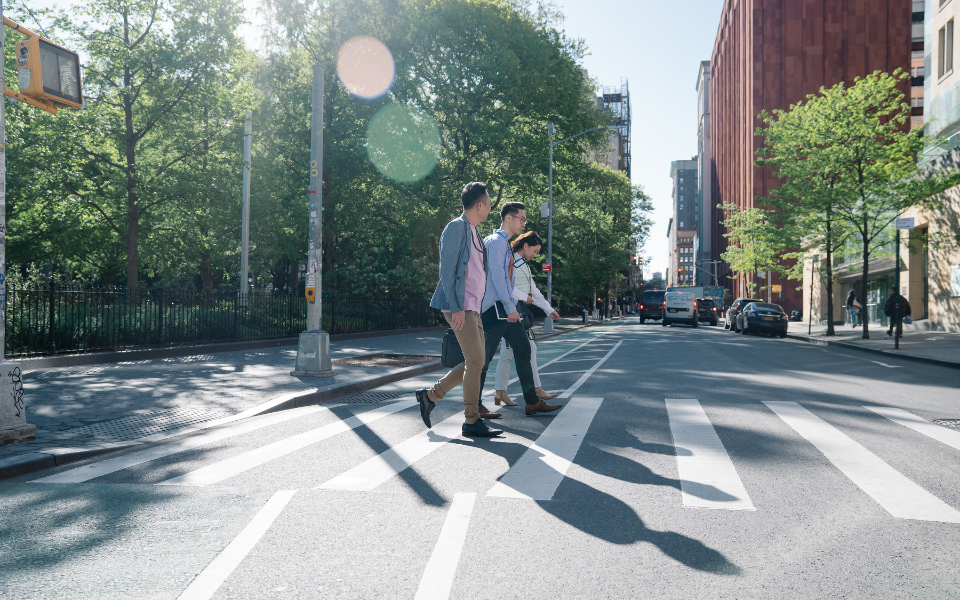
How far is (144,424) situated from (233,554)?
4170mm

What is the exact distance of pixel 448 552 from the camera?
331 cm

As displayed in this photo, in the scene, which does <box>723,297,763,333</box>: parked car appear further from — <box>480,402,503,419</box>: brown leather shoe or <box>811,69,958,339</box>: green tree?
<box>480,402,503,419</box>: brown leather shoe

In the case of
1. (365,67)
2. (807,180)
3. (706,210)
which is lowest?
(807,180)

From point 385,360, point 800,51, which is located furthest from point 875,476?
point 800,51

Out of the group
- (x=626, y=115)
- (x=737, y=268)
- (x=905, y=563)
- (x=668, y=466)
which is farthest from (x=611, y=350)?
(x=626, y=115)

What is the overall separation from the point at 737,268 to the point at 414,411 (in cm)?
4182

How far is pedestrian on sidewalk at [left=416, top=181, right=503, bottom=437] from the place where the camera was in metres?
5.90

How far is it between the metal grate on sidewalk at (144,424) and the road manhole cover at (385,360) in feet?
17.9

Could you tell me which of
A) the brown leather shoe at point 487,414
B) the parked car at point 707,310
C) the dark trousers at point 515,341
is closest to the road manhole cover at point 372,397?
the brown leather shoe at point 487,414

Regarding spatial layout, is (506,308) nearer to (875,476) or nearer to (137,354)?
(875,476)

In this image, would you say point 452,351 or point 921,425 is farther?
point 921,425

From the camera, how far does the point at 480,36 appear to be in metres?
28.4

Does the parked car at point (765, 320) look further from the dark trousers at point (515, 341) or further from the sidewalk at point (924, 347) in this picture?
the dark trousers at point (515, 341)

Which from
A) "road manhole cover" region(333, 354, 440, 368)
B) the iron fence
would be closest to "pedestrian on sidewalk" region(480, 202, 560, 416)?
"road manhole cover" region(333, 354, 440, 368)
